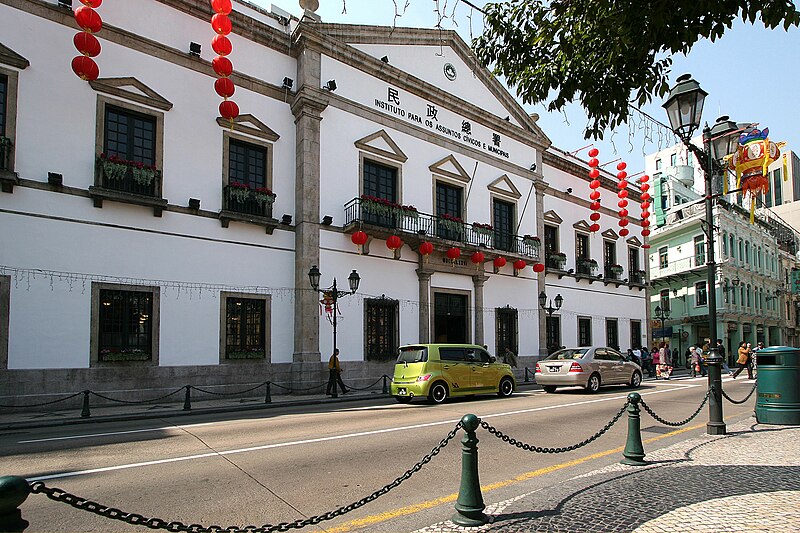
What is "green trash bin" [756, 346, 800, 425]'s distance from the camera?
10242 mm

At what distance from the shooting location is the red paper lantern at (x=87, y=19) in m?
13.5

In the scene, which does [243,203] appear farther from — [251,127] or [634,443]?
[634,443]

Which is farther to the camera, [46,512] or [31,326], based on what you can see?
[31,326]

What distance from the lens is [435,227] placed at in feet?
76.9

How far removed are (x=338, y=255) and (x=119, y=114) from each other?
8376 mm

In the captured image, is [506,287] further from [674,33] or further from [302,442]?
[674,33]

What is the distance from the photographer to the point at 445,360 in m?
15.3

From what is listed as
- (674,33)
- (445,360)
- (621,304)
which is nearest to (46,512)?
(674,33)

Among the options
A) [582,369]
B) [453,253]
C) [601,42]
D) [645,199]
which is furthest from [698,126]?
[645,199]

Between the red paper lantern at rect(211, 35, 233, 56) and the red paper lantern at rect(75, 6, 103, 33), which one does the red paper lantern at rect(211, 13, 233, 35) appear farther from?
the red paper lantern at rect(75, 6, 103, 33)

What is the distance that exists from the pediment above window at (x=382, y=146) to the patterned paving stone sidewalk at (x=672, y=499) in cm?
1659

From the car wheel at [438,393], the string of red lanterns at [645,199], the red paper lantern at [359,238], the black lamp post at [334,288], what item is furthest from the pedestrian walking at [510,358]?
the string of red lanterns at [645,199]

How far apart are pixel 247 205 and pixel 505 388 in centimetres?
1031

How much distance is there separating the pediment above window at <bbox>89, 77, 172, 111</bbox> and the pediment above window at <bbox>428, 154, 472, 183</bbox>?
11.4m
